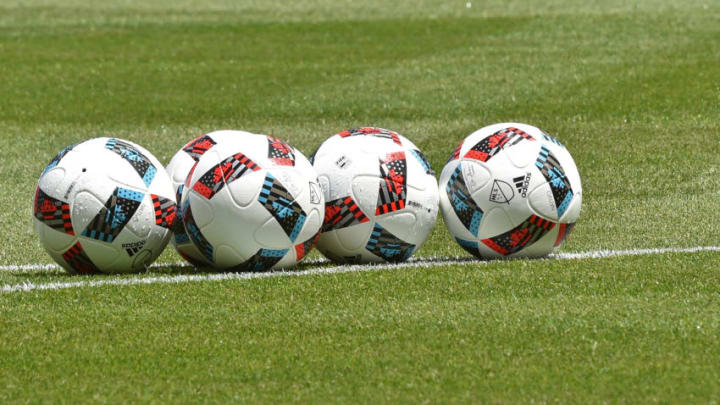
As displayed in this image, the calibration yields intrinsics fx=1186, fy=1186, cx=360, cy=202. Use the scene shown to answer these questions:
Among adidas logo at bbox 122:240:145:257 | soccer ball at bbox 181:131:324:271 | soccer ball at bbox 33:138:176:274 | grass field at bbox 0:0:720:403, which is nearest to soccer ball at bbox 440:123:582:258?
grass field at bbox 0:0:720:403

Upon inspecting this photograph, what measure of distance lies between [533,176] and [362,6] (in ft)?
84.4

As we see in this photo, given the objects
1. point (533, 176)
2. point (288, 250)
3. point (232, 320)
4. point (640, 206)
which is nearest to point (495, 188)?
point (533, 176)

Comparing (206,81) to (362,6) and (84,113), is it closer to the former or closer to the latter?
(84,113)

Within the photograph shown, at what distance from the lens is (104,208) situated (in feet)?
34.3

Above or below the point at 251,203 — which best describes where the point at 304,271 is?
below

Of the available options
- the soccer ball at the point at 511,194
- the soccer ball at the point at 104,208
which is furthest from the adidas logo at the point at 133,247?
the soccer ball at the point at 511,194

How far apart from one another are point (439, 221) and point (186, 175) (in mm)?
3992

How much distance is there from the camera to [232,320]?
898 cm

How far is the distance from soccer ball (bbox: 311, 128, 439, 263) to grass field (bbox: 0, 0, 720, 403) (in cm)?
33

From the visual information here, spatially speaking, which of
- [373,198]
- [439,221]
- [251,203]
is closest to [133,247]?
[251,203]

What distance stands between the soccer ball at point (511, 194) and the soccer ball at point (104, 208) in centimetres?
271

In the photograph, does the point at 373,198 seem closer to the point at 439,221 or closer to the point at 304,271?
the point at 304,271

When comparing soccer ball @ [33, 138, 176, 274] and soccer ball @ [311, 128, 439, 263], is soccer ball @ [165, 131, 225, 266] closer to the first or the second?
soccer ball @ [33, 138, 176, 274]

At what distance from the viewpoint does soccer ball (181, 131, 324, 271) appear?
34.1ft
